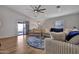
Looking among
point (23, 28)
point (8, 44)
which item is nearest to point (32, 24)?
point (23, 28)

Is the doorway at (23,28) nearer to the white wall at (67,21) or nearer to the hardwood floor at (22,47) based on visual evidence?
the hardwood floor at (22,47)

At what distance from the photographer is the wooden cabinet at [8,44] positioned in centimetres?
167

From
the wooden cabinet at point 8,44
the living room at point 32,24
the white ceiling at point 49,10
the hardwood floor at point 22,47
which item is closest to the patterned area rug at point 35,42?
the living room at point 32,24

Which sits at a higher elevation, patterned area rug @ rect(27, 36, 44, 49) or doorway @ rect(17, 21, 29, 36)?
doorway @ rect(17, 21, 29, 36)

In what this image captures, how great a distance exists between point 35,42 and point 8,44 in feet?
1.54

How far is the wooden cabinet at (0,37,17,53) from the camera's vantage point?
1668 millimetres

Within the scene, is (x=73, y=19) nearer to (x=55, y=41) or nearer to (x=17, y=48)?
(x=55, y=41)

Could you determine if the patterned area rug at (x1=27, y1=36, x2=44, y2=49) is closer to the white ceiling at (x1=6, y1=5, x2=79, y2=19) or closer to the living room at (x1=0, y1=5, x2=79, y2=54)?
the living room at (x1=0, y1=5, x2=79, y2=54)

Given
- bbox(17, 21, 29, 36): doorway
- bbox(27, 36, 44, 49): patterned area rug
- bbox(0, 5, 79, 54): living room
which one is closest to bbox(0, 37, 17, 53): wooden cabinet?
bbox(0, 5, 79, 54): living room

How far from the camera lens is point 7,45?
1735 mm

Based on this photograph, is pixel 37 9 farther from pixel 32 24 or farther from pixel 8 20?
pixel 8 20

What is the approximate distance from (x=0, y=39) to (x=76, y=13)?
1274 millimetres

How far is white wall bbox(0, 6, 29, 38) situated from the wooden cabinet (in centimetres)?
10
